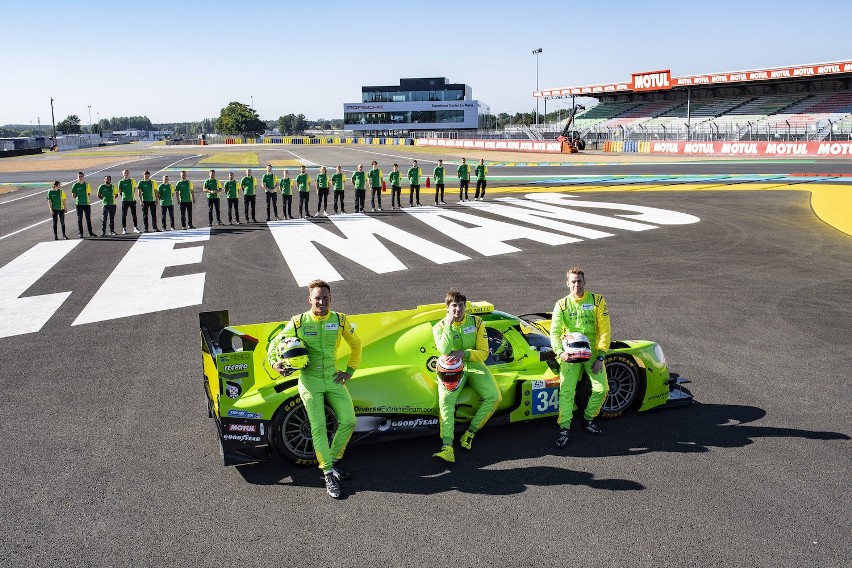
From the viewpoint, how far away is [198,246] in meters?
18.8

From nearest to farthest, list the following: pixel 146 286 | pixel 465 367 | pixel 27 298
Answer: pixel 465 367
pixel 27 298
pixel 146 286

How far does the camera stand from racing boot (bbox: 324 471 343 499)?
5922mm

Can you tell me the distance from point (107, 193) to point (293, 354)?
17202mm

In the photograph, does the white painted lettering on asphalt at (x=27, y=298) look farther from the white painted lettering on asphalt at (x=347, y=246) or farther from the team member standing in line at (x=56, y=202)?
the white painted lettering on asphalt at (x=347, y=246)

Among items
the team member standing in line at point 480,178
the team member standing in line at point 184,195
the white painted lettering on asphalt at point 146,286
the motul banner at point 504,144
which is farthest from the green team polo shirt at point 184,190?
the motul banner at point 504,144

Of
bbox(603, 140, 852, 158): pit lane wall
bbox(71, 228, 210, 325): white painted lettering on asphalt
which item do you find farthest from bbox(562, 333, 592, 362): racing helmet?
bbox(603, 140, 852, 158): pit lane wall

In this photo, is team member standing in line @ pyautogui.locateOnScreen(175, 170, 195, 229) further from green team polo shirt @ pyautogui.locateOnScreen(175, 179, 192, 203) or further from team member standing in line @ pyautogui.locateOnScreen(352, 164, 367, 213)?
team member standing in line @ pyautogui.locateOnScreen(352, 164, 367, 213)

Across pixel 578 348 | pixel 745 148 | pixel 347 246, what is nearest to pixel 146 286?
pixel 347 246

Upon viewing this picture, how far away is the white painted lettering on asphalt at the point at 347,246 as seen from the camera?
15644mm

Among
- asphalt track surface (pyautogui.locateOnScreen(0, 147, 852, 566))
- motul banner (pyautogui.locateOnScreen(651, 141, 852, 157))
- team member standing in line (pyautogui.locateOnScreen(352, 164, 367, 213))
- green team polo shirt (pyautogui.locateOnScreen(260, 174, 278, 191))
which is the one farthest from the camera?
motul banner (pyautogui.locateOnScreen(651, 141, 852, 157))

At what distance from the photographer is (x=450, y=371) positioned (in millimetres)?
6461

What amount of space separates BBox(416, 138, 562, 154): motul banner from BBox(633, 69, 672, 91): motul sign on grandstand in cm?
1238

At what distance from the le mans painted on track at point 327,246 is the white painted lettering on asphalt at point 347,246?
0.02m

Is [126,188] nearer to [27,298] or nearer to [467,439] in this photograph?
[27,298]
